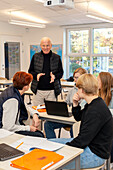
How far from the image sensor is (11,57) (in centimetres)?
1057

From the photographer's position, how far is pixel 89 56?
34.2 ft

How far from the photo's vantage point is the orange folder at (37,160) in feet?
5.13

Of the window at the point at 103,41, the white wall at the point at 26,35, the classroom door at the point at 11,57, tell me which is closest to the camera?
the window at the point at 103,41

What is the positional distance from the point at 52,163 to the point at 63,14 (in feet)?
22.6

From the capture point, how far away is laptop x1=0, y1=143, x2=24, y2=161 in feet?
5.66

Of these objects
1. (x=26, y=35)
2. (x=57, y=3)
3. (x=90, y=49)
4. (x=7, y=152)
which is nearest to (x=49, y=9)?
(x=57, y=3)

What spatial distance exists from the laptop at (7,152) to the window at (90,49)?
339 inches

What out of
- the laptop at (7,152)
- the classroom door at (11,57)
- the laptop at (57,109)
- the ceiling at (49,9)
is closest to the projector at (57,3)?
the laptop at (57,109)

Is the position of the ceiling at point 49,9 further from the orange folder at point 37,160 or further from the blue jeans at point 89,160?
the orange folder at point 37,160

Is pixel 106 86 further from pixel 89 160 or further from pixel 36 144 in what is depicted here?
pixel 36 144

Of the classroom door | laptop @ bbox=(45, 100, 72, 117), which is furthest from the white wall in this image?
laptop @ bbox=(45, 100, 72, 117)

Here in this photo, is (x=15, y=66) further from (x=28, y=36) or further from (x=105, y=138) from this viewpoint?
(x=105, y=138)

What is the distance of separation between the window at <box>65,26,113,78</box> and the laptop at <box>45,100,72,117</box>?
739 cm

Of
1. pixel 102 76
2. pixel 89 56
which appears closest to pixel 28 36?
pixel 89 56
